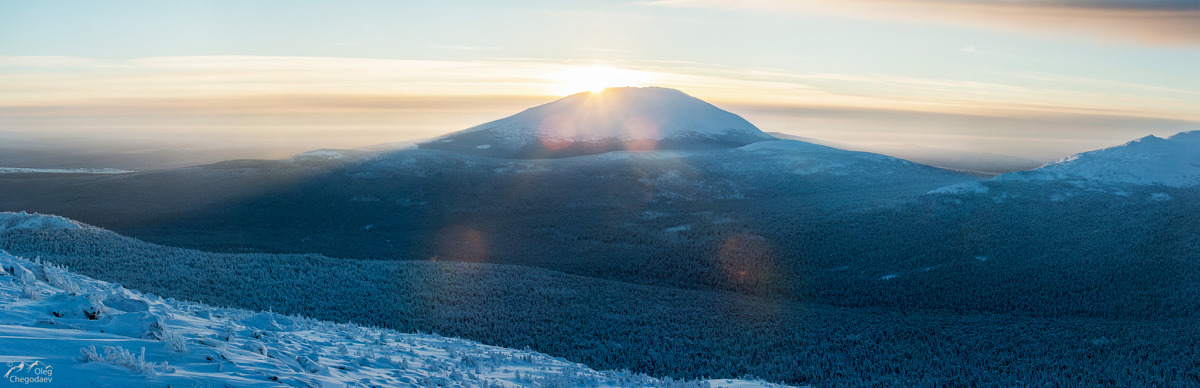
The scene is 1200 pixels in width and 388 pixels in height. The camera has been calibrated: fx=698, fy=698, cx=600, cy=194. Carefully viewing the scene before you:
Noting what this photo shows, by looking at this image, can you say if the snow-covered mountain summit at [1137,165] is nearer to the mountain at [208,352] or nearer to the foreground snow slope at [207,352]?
the mountain at [208,352]

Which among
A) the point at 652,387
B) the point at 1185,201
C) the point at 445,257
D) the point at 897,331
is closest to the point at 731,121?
the point at 1185,201

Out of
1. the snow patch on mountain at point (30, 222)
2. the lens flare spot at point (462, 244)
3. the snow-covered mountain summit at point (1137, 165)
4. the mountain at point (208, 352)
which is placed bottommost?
the lens flare spot at point (462, 244)

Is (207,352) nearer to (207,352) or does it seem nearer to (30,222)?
(207,352)

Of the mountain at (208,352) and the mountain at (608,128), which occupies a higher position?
the mountain at (608,128)

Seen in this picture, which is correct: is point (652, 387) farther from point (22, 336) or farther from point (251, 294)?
point (251, 294)

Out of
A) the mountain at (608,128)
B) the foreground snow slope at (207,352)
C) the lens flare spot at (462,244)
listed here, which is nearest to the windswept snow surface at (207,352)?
the foreground snow slope at (207,352)

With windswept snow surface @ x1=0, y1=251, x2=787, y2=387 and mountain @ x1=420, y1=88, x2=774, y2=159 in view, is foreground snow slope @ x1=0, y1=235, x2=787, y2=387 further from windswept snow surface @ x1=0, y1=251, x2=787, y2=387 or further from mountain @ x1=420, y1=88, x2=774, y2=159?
mountain @ x1=420, y1=88, x2=774, y2=159

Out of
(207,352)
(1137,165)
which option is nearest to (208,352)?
(207,352)
